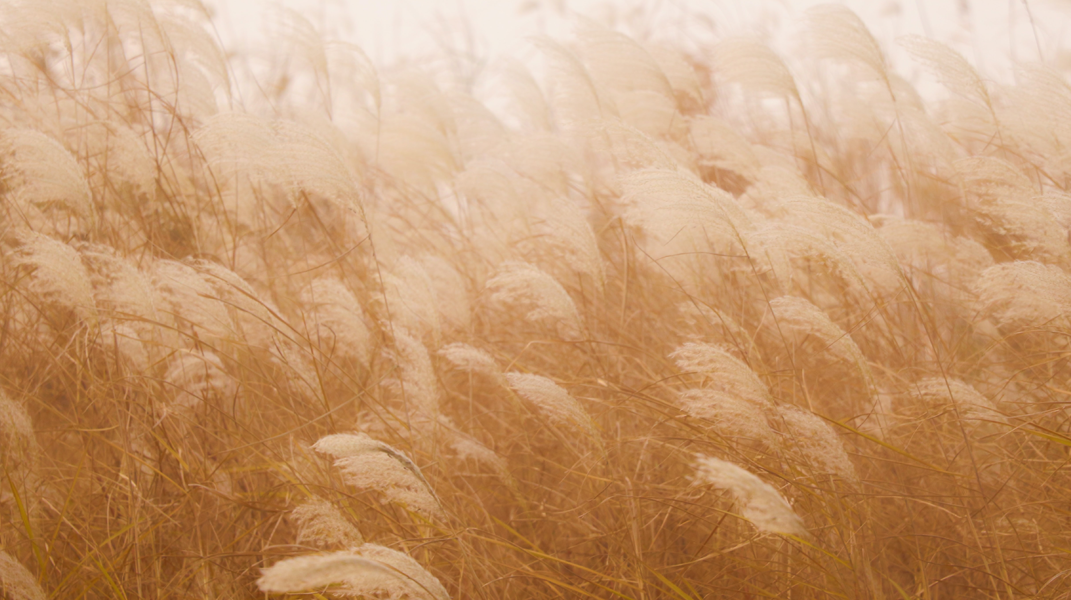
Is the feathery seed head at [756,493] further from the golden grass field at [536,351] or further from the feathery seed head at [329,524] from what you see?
the feathery seed head at [329,524]

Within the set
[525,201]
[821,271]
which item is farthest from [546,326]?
[821,271]

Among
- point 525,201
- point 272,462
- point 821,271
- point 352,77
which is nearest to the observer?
point 272,462

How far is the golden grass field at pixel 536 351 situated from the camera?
152cm

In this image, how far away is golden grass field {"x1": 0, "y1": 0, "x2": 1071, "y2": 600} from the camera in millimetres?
1521

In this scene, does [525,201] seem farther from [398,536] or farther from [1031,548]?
[1031,548]

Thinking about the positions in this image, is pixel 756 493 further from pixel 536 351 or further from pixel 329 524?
pixel 536 351

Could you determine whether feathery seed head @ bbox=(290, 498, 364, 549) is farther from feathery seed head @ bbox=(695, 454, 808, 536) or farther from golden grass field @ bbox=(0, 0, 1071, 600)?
feathery seed head @ bbox=(695, 454, 808, 536)

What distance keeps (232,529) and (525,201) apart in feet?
→ 5.26

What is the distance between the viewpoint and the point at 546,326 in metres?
2.60

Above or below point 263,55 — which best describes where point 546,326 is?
below

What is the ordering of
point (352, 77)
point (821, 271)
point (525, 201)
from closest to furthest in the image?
point (821, 271), point (525, 201), point (352, 77)

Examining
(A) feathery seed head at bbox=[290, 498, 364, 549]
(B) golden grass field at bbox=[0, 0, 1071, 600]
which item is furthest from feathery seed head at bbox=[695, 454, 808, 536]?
(A) feathery seed head at bbox=[290, 498, 364, 549]

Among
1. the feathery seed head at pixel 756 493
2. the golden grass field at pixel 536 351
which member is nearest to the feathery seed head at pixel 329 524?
the golden grass field at pixel 536 351

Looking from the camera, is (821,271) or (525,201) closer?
(821,271)
